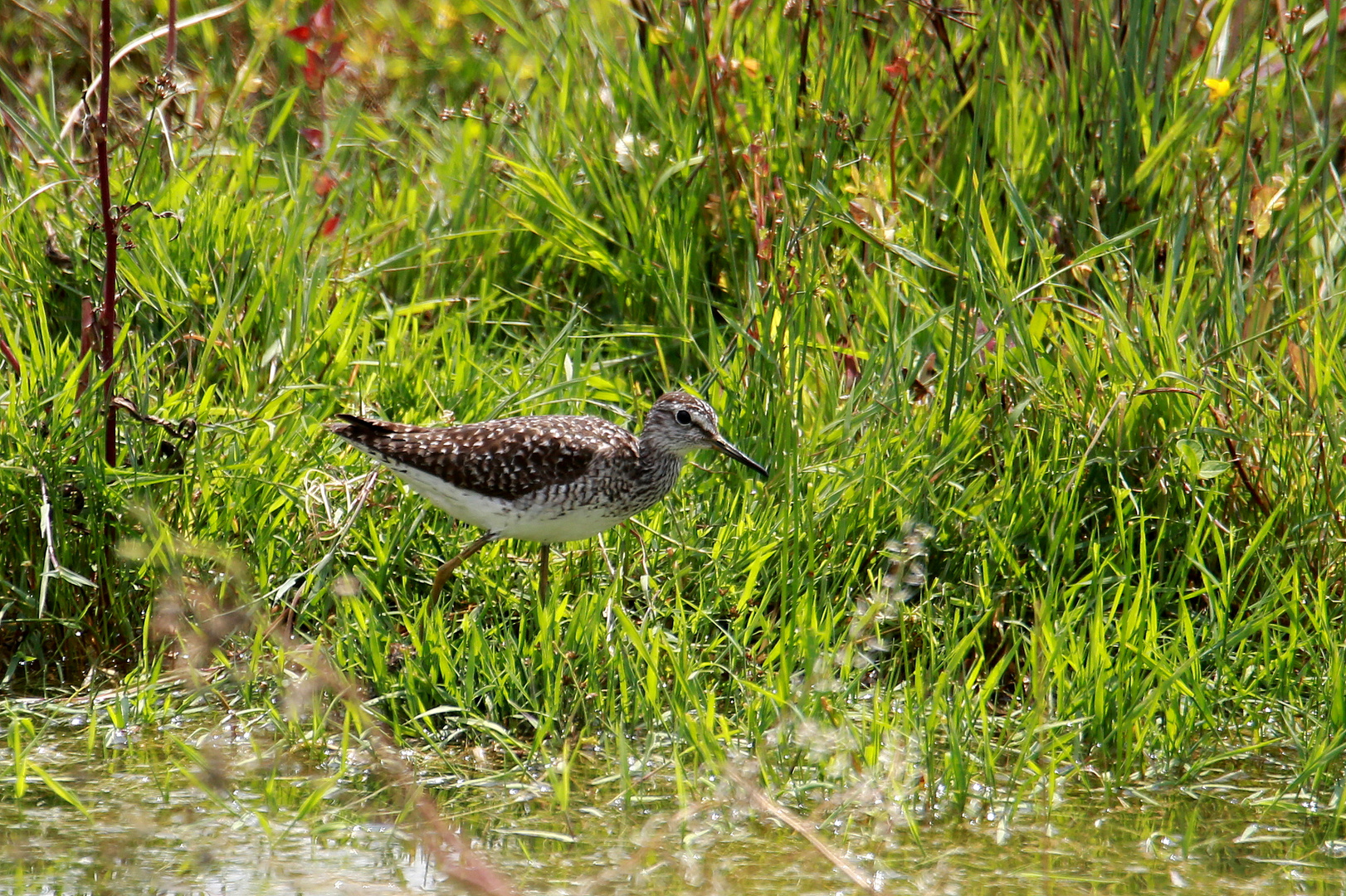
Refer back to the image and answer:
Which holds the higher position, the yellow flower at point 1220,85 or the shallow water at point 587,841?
the yellow flower at point 1220,85

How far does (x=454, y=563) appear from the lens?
510 centimetres

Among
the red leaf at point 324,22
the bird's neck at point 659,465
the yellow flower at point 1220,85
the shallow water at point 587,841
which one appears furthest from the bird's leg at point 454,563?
the red leaf at point 324,22

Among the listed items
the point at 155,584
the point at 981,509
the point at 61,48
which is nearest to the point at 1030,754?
the point at 981,509

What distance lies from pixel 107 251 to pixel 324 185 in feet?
6.18

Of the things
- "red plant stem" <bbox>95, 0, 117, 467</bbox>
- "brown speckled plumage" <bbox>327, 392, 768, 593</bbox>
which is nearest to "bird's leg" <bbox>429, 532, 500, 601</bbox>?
"brown speckled plumage" <bbox>327, 392, 768, 593</bbox>

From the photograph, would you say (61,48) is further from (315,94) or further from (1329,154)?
(1329,154)

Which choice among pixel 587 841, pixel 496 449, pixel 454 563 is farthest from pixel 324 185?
pixel 587 841

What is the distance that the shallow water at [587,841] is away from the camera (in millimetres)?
3852

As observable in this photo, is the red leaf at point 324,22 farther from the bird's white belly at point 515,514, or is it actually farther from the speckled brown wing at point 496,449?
the bird's white belly at point 515,514

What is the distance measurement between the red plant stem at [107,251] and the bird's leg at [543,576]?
4.97 ft

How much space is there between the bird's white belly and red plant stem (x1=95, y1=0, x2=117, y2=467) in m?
1.02

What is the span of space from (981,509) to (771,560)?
29.9 inches

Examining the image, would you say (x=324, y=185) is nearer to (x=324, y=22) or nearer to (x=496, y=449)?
(x=324, y=22)

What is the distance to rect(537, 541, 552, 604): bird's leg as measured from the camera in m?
5.16
